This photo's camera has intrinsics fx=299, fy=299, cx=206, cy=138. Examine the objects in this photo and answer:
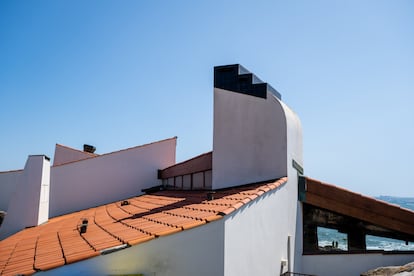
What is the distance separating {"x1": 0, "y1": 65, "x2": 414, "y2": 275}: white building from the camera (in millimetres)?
4375

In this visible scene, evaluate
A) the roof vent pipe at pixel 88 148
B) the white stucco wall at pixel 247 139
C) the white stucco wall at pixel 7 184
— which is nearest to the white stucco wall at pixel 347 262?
the white stucco wall at pixel 247 139

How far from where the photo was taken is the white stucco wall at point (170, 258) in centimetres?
388

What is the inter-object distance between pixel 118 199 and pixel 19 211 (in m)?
5.12

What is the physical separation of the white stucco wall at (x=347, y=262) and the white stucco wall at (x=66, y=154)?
13278mm

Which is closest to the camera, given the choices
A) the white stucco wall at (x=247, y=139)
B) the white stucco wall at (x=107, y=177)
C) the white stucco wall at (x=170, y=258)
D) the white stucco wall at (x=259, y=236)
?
the white stucco wall at (x=170, y=258)

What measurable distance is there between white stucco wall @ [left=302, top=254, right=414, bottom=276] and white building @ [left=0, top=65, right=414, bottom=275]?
0.09ft

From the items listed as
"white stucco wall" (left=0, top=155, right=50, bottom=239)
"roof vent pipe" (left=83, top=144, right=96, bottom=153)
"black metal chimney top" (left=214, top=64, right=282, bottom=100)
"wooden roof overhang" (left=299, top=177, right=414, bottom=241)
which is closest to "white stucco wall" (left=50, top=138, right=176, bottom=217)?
"white stucco wall" (left=0, top=155, right=50, bottom=239)

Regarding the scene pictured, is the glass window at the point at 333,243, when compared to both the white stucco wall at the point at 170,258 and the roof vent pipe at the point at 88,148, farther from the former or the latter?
the roof vent pipe at the point at 88,148

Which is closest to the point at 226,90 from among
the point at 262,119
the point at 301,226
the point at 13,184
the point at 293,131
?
the point at 262,119

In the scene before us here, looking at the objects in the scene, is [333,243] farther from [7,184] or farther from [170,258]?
[170,258]

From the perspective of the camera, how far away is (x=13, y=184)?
13086 millimetres

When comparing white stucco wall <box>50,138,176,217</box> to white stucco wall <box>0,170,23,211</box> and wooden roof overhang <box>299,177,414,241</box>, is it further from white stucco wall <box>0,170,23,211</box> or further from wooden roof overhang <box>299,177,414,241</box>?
wooden roof overhang <box>299,177,414,241</box>

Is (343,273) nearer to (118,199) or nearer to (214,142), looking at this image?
(214,142)

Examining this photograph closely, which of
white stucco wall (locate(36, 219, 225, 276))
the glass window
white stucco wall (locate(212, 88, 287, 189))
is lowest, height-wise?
the glass window
